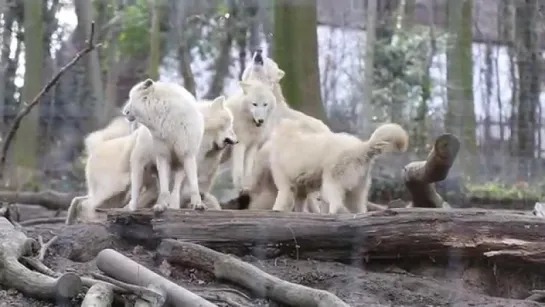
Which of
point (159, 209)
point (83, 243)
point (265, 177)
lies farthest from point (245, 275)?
point (265, 177)

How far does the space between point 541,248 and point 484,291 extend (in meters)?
0.28

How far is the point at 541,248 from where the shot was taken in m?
3.01

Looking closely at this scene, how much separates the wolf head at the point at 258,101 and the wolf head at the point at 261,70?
19 centimetres

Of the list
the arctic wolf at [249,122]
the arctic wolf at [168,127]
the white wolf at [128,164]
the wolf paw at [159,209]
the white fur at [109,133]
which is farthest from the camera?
the arctic wolf at [249,122]

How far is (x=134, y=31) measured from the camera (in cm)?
491

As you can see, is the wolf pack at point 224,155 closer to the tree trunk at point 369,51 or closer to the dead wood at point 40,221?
the dead wood at point 40,221

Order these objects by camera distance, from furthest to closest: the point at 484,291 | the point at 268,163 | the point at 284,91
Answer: the point at 284,91
the point at 268,163
the point at 484,291

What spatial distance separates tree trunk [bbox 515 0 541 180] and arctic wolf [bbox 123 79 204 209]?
6.76ft

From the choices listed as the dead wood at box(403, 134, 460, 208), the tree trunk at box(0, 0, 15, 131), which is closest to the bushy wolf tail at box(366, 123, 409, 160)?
the dead wood at box(403, 134, 460, 208)

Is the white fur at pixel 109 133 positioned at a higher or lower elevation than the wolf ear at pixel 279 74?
lower

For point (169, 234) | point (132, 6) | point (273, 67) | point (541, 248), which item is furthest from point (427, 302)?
point (132, 6)

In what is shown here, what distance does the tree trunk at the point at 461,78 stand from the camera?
14.2 feet

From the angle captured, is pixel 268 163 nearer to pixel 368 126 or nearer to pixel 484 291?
pixel 368 126

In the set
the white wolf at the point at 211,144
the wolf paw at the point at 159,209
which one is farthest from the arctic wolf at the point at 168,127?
the wolf paw at the point at 159,209
